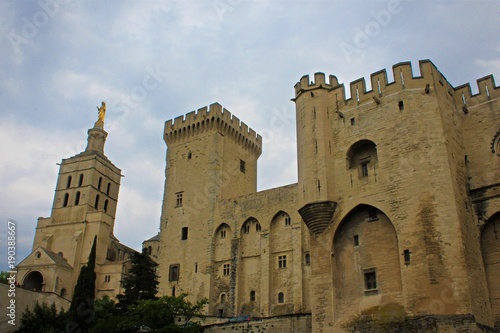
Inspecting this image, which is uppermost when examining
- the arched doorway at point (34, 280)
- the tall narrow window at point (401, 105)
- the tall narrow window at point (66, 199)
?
the tall narrow window at point (66, 199)

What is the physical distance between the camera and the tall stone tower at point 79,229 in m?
Answer: 44.0

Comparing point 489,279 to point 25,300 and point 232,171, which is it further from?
point 25,300

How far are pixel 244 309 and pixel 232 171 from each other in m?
12.1

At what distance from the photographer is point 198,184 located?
127 feet

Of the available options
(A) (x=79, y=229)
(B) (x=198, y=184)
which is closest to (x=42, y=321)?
(B) (x=198, y=184)

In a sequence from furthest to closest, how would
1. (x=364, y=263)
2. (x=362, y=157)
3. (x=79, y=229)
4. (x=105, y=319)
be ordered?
1. (x=79, y=229)
2. (x=105, y=319)
3. (x=362, y=157)
4. (x=364, y=263)

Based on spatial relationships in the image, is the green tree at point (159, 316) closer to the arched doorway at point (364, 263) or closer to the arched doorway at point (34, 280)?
the arched doorway at point (364, 263)

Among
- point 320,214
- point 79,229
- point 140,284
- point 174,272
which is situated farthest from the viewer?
point 79,229

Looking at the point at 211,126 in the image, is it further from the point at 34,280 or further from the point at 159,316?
the point at 34,280

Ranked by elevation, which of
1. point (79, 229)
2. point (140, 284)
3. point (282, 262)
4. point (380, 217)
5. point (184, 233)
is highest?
point (79, 229)

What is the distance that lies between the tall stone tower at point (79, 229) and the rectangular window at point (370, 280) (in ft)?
94.9

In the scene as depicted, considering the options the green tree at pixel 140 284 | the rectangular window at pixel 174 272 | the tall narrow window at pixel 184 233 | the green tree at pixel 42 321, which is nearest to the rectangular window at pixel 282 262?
the green tree at pixel 140 284

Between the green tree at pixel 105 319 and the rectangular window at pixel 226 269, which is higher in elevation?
the rectangular window at pixel 226 269

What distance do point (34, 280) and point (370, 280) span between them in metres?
35.3
